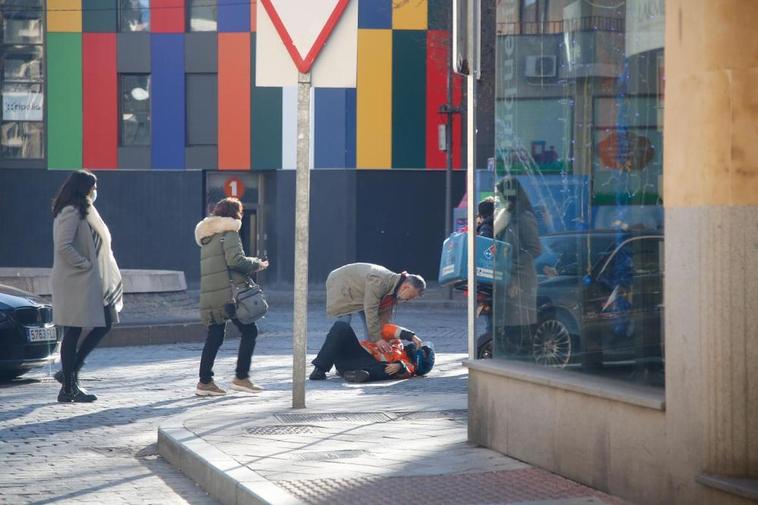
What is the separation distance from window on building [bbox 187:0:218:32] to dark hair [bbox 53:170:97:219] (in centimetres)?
2549

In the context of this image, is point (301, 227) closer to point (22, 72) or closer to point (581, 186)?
point (581, 186)

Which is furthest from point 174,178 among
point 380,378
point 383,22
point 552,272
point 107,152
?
point 552,272

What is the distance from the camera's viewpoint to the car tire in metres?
7.47

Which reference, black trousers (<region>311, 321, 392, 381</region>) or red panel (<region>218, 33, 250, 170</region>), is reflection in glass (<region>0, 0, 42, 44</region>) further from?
black trousers (<region>311, 321, 392, 381</region>)

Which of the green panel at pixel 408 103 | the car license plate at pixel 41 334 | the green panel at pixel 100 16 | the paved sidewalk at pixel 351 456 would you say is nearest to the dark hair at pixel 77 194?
the car license plate at pixel 41 334

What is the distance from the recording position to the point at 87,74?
1436 inches

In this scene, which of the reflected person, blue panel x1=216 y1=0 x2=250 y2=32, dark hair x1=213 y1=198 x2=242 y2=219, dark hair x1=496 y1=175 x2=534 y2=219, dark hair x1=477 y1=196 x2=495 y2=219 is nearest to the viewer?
the reflected person

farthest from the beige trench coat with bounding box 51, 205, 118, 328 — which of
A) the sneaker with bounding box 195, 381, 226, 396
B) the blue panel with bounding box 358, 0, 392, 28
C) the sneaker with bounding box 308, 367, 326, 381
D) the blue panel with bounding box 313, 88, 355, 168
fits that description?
the blue panel with bounding box 358, 0, 392, 28

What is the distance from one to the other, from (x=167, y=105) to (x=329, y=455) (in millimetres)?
29403

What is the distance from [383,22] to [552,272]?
94.8 ft

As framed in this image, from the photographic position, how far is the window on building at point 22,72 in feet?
119

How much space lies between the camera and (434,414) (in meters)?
9.84

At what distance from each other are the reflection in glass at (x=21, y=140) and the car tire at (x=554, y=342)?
101 feet

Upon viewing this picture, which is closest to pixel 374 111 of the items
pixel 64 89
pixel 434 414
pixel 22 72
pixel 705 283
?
pixel 64 89
